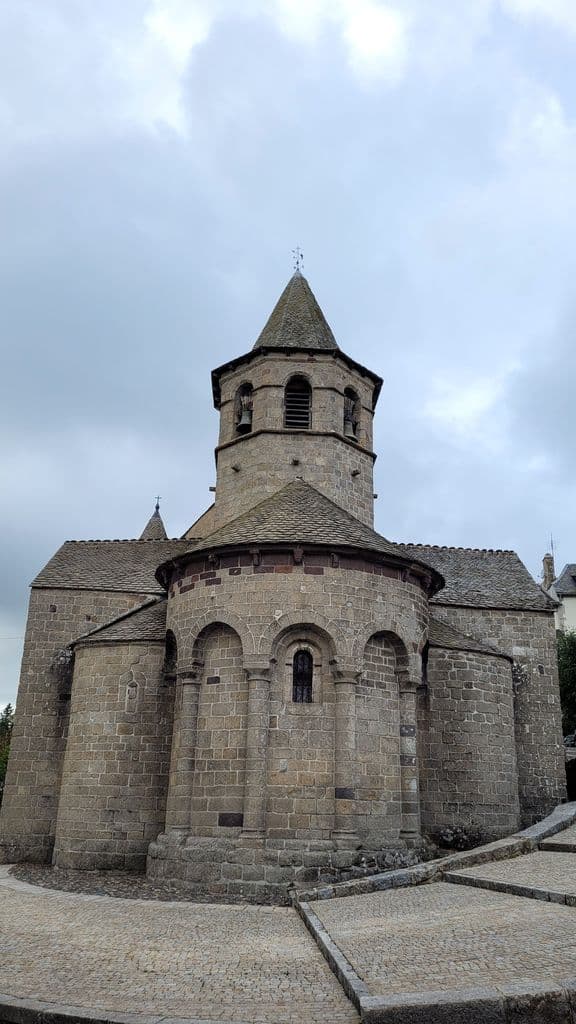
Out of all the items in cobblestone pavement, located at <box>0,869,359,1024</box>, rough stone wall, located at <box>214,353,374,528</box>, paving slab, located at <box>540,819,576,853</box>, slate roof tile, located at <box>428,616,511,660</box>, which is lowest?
cobblestone pavement, located at <box>0,869,359,1024</box>

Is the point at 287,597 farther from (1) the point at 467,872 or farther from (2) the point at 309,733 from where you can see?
(1) the point at 467,872

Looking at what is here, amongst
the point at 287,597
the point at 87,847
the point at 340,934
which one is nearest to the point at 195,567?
the point at 287,597

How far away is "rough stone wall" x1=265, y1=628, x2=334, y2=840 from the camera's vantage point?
13.1m

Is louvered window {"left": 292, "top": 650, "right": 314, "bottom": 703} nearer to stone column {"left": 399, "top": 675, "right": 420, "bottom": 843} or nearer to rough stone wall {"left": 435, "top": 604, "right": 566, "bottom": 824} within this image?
stone column {"left": 399, "top": 675, "right": 420, "bottom": 843}

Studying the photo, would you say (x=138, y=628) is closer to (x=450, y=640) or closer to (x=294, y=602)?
(x=294, y=602)

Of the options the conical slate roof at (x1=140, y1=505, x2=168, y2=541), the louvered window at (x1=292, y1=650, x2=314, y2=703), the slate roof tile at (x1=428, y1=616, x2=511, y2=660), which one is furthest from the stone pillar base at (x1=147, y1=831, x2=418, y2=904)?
the conical slate roof at (x1=140, y1=505, x2=168, y2=541)

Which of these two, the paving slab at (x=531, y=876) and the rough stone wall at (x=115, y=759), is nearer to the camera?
the paving slab at (x=531, y=876)

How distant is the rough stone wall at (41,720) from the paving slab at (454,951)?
11.6 metres

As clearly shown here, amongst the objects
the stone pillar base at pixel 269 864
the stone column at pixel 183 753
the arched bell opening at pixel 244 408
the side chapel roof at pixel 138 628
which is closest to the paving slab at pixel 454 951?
the stone pillar base at pixel 269 864

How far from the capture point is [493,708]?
17.9m

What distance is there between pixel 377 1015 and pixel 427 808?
39.0ft

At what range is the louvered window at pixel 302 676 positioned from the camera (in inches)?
551

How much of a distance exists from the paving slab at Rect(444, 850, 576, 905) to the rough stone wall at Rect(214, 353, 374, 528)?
9672 mm

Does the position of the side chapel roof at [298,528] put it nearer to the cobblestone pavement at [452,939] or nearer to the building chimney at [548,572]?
the cobblestone pavement at [452,939]
